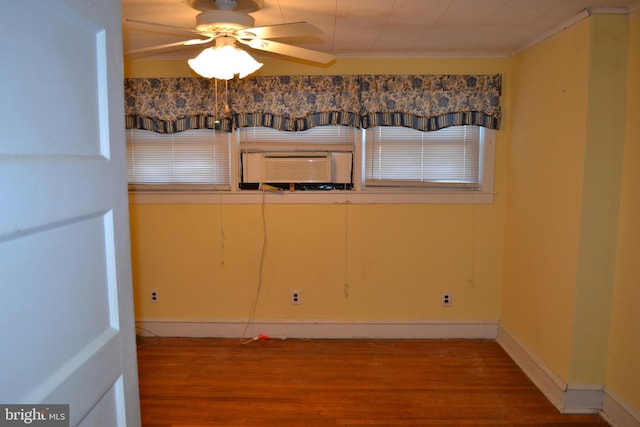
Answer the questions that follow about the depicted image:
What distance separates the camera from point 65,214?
3.04 feet

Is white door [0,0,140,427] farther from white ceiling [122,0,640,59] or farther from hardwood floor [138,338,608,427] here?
hardwood floor [138,338,608,427]

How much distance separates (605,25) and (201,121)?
2803 millimetres

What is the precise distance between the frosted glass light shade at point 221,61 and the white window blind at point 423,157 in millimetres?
1699

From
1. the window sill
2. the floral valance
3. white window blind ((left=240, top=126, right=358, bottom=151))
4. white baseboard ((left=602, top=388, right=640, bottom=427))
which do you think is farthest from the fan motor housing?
white baseboard ((left=602, top=388, right=640, bottom=427))

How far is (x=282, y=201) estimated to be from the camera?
145 inches

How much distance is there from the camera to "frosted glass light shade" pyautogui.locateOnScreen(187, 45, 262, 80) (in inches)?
82.5

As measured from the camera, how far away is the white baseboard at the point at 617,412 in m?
2.37

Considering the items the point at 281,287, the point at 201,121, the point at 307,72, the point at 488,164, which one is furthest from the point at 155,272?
the point at 488,164

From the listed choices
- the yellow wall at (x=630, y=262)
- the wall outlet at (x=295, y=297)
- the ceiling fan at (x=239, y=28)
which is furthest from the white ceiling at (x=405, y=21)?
the wall outlet at (x=295, y=297)

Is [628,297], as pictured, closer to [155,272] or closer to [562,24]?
[562,24]

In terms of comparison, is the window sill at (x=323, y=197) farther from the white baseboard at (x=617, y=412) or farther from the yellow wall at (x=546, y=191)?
the white baseboard at (x=617, y=412)

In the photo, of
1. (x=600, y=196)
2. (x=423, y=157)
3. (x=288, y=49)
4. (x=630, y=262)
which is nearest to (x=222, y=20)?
(x=288, y=49)

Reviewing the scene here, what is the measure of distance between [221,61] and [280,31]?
0.32m

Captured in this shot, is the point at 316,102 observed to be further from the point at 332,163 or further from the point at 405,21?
the point at 405,21
